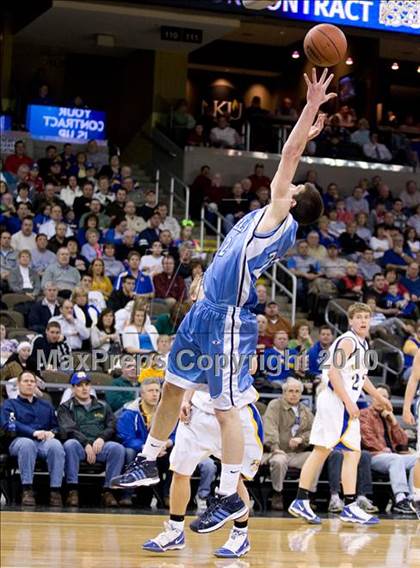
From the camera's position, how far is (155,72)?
877 inches

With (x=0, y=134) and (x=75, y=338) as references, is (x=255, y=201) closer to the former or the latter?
(x=0, y=134)

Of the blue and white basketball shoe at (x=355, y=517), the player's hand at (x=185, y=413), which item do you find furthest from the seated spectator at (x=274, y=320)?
the player's hand at (x=185, y=413)

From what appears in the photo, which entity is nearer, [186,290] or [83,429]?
[83,429]

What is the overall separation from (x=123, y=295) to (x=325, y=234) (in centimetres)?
511

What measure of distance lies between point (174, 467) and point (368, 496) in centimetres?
505

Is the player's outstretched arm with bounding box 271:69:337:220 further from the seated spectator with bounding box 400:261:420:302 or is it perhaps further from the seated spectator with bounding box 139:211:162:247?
the seated spectator with bounding box 400:261:420:302

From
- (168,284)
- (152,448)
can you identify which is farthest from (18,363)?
(152,448)

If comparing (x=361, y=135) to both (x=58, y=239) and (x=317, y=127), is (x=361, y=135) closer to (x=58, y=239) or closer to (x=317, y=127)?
(x=58, y=239)

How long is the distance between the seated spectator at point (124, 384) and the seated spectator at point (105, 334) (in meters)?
0.43

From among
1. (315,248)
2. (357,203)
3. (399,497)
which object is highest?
(357,203)

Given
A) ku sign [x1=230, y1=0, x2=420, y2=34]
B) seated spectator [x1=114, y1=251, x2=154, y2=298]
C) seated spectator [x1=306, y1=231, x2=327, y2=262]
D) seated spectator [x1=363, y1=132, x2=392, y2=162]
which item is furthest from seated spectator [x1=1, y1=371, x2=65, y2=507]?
seated spectator [x1=363, y1=132, x2=392, y2=162]

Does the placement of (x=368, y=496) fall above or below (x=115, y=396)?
below

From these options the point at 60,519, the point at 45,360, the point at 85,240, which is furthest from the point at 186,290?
the point at 60,519

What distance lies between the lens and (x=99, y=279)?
13984mm
